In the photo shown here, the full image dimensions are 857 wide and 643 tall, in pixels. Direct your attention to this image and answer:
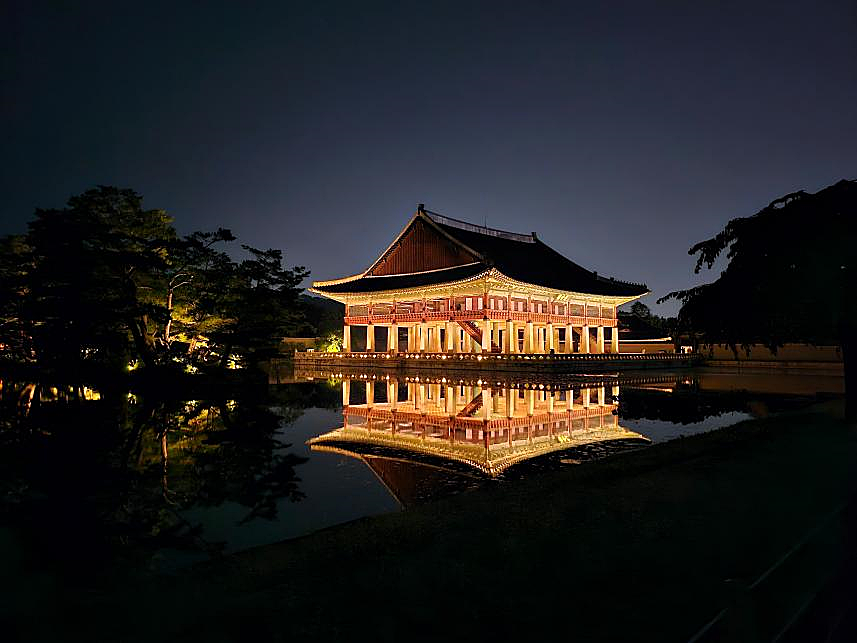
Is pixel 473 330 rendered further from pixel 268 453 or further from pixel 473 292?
pixel 268 453

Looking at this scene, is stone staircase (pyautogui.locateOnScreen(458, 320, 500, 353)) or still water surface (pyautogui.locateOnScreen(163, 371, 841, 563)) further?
stone staircase (pyautogui.locateOnScreen(458, 320, 500, 353))

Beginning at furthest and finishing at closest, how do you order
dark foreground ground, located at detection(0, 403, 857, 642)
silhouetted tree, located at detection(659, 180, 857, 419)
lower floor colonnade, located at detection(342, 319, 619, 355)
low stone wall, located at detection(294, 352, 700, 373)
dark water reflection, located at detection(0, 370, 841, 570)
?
lower floor colonnade, located at detection(342, 319, 619, 355)
low stone wall, located at detection(294, 352, 700, 373)
silhouetted tree, located at detection(659, 180, 857, 419)
dark water reflection, located at detection(0, 370, 841, 570)
dark foreground ground, located at detection(0, 403, 857, 642)

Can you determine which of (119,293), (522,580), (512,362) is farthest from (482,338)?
(522,580)

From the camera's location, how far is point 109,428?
13.5 m

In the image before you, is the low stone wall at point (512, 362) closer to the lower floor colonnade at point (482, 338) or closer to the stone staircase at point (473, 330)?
the lower floor colonnade at point (482, 338)

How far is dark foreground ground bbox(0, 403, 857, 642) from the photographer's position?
10.9ft

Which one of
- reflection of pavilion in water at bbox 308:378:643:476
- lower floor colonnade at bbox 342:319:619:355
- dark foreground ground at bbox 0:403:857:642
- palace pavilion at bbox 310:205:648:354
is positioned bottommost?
reflection of pavilion in water at bbox 308:378:643:476

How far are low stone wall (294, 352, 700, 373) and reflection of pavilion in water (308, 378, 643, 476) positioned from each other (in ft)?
35.7

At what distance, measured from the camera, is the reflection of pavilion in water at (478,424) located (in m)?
11.4

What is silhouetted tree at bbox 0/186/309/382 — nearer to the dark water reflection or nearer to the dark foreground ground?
the dark water reflection

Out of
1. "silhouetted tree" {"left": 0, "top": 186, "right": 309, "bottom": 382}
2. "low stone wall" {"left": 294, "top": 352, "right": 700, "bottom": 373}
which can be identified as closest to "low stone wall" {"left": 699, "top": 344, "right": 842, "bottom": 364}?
"low stone wall" {"left": 294, "top": 352, "right": 700, "bottom": 373}

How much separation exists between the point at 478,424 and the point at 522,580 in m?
11.3

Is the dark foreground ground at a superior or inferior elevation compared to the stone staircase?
inferior

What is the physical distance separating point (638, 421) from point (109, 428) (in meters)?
15.1
